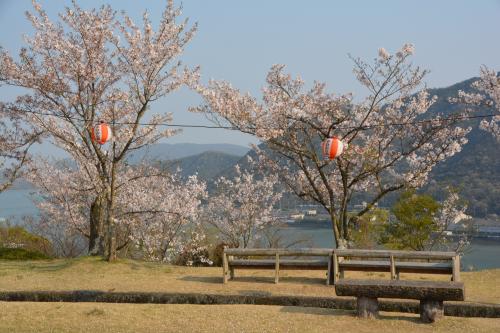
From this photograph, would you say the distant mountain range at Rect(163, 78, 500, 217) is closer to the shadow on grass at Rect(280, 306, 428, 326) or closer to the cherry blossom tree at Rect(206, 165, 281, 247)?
the cherry blossom tree at Rect(206, 165, 281, 247)

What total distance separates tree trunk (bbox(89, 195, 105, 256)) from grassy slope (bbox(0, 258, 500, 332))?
2.61m

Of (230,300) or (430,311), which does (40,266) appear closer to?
(230,300)

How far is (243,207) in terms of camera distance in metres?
24.4

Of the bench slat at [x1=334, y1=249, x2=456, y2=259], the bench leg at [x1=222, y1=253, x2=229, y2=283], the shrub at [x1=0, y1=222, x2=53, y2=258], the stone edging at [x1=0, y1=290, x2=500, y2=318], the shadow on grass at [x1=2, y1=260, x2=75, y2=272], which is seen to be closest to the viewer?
the stone edging at [x1=0, y1=290, x2=500, y2=318]

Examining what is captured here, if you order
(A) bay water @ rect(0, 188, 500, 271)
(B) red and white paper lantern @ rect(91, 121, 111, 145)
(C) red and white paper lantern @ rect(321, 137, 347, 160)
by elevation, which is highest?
(B) red and white paper lantern @ rect(91, 121, 111, 145)

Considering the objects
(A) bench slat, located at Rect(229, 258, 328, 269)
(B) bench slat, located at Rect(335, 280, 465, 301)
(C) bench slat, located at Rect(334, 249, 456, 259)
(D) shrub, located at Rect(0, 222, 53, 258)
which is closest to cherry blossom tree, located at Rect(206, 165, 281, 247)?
(D) shrub, located at Rect(0, 222, 53, 258)

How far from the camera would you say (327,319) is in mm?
7809

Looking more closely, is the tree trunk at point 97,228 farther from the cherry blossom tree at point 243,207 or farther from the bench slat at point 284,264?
the cherry blossom tree at point 243,207

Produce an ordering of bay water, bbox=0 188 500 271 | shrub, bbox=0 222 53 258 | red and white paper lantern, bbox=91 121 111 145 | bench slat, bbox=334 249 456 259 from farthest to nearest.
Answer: bay water, bbox=0 188 500 271 < shrub, bbox=0 222 53 258 < red and white paper lantern, bbox=91 121 111 145 < bench slat, bbox=334 249 456 259

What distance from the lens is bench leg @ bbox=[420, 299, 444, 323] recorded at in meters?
7.59

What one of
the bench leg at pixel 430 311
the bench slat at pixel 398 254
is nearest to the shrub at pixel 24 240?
the bench slat at pixel 398 254

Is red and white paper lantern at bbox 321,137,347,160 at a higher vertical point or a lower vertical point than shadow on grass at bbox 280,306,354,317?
higher

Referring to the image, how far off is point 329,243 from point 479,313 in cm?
3247

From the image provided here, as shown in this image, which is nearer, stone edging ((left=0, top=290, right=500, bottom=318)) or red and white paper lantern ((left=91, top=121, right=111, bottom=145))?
stone edging ((left=0, top=290, right=500, bottom=318))
